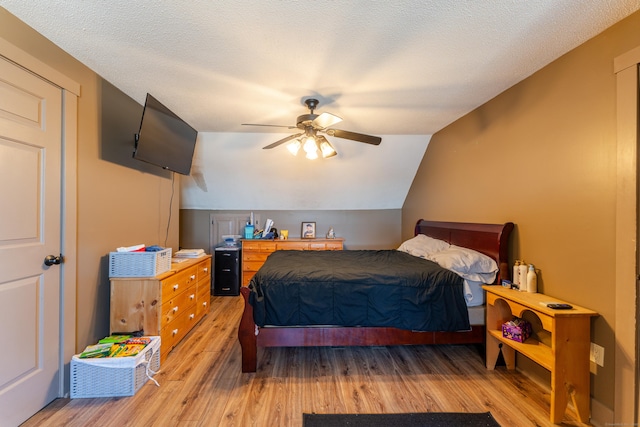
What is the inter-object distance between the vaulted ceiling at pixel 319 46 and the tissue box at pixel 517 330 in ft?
6.75

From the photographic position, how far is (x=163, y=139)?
2.58 m

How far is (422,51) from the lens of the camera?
6.10ft

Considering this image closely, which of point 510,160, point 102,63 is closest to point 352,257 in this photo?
point 510,160

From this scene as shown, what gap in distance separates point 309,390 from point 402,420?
27.1 inches

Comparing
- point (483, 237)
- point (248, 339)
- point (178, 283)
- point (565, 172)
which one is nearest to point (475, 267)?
point (483, 237)

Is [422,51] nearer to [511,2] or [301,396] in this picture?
[511,2]

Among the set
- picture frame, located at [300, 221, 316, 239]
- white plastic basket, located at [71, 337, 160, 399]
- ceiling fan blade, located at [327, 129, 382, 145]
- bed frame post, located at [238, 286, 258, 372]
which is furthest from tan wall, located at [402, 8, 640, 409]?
white plastic basket, located at [71, 337, 160, 399]

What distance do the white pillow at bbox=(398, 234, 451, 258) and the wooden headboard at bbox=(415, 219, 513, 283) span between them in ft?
0.44

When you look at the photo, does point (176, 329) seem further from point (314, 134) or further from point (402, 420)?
point (314, 134)

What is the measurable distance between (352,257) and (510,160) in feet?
6.37

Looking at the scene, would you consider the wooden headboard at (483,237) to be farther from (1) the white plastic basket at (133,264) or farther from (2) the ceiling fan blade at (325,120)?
(1) the white plastic basket at (133,264)

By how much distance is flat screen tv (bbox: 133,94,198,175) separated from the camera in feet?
7.52

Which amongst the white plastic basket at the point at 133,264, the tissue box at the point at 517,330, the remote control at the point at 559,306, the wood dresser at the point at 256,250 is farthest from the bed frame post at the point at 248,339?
the wood dresser at the point at 256,250

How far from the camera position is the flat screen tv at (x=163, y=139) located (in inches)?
90.3
